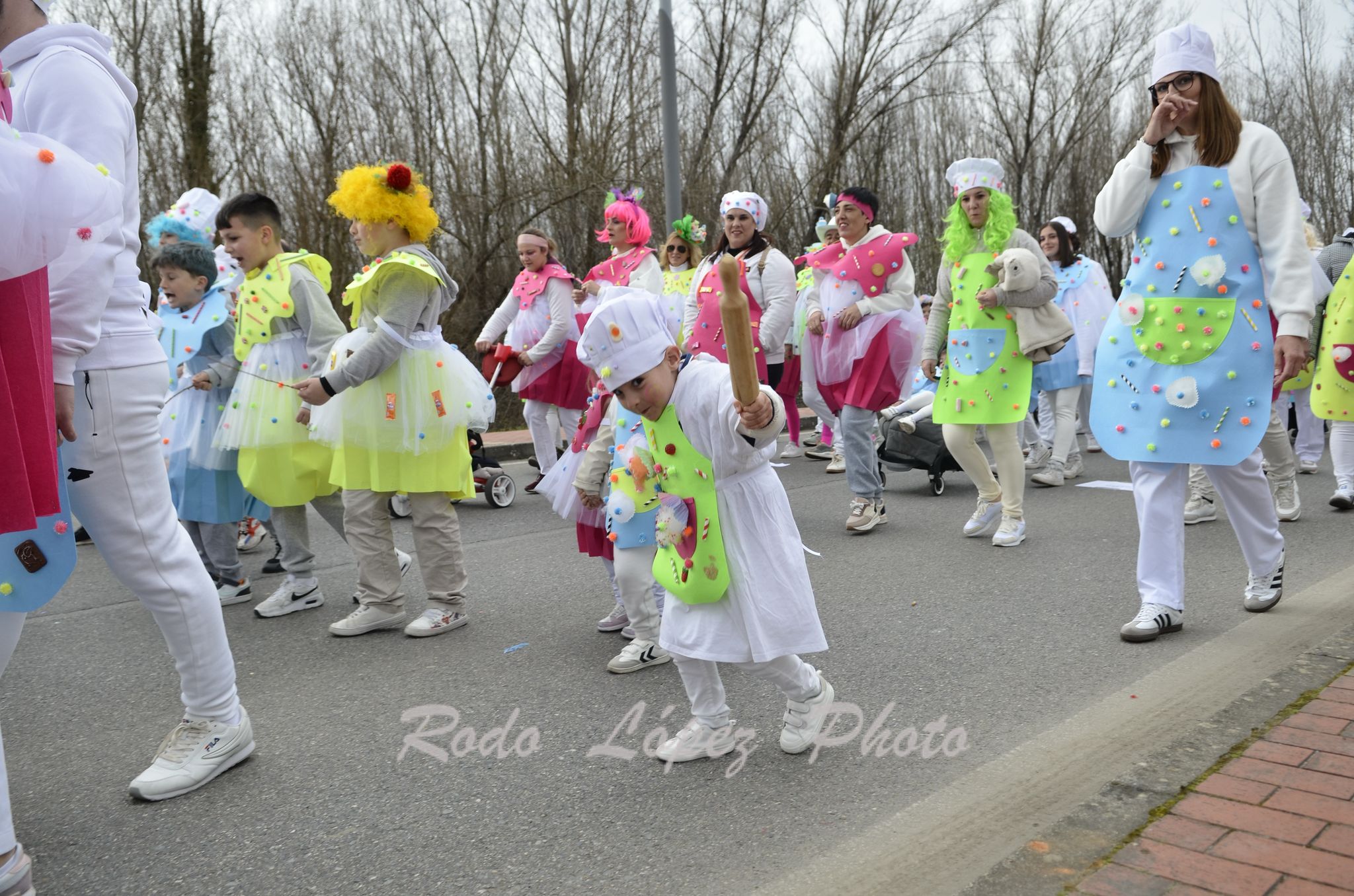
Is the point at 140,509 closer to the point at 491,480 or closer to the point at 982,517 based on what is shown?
A: the point at 982,517

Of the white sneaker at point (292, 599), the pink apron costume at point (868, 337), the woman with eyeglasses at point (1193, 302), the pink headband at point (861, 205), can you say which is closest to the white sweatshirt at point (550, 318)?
the pink apron costume at point (868, 337)

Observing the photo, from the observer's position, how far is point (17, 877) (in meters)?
2.67

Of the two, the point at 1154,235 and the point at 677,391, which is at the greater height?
the point at 1154,235

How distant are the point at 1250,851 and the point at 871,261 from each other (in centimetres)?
510

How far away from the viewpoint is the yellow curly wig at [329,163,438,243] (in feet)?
15.9

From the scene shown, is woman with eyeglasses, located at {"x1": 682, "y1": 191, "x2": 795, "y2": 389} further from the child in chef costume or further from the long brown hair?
the child in chef costume

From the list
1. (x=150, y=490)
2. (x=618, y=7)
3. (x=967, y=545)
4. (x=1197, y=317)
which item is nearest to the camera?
(x=150, y=490)

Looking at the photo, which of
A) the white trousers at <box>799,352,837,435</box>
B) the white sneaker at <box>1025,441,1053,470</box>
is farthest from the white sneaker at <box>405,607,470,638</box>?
the white sneaker at <box>1025,441,1053,470</box>

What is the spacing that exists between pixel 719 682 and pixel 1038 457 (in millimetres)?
6693

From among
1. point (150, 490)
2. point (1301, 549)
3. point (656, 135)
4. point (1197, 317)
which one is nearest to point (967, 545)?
point (1301, 549)

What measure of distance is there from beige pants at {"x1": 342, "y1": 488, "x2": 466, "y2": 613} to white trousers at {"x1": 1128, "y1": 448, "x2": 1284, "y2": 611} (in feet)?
9.32

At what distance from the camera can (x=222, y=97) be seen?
1664cm

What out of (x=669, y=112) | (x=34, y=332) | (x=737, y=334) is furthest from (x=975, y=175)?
(x=669, y=112)

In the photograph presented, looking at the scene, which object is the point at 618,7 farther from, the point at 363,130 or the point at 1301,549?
the point at 1301,549
